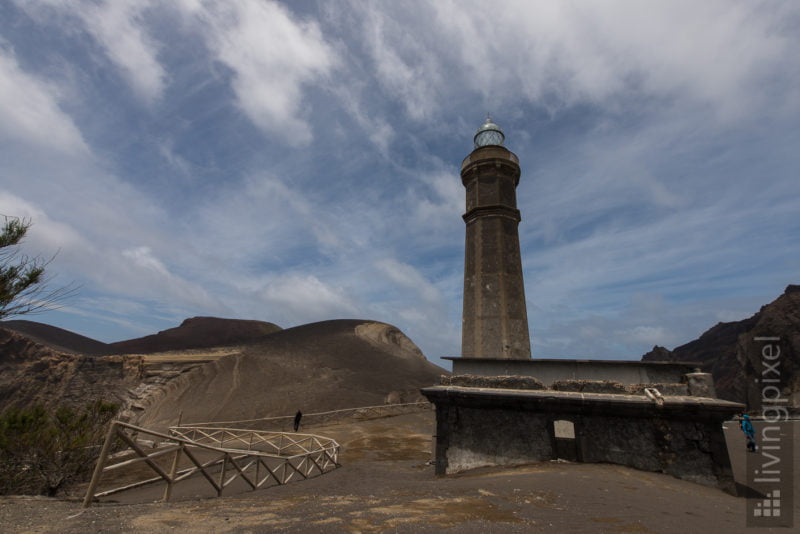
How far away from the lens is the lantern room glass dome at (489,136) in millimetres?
16422

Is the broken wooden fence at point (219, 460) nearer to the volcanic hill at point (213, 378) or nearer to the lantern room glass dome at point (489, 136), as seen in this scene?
the volcanic hill at point (213, 378)

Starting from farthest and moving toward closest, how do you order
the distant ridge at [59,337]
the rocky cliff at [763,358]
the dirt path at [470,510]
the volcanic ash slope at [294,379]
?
the distant ridge at [59,337] < the rocky cliff at [763,358] < the volcanic ash slope at [294,379] < the dirt path at [470,510]

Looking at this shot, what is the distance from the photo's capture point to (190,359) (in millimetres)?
30266

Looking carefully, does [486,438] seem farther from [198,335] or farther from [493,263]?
[198,335]

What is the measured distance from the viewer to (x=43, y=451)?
9.87 meters

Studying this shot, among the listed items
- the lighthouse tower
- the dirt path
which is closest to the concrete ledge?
the dirt path

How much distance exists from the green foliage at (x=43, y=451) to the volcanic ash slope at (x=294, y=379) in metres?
15.3

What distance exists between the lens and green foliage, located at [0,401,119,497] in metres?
9.25

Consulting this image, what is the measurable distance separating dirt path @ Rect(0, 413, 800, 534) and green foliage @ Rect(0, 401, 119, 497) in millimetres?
6620

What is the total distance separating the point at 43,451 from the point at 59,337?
173 feet

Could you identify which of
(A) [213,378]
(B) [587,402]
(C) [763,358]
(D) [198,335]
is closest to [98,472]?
(B) [587,402]

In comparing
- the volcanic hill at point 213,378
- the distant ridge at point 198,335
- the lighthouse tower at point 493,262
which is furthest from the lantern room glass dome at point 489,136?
the distant ridge at point 198,335

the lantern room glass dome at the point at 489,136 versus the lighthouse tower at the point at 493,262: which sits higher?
the lantern room glass dome at the point at 489,136

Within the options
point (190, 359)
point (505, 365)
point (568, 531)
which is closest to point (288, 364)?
point (190, 359)
